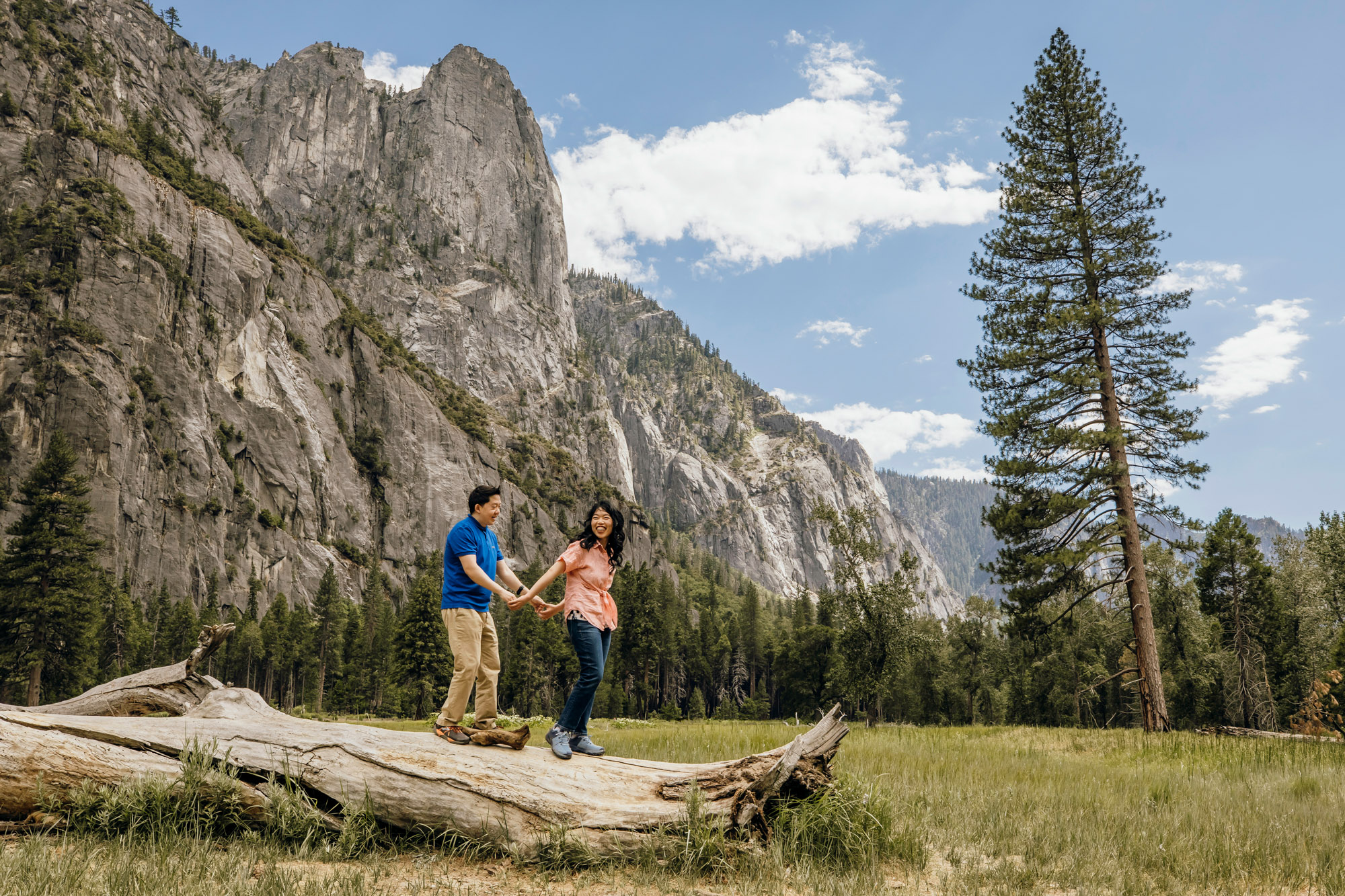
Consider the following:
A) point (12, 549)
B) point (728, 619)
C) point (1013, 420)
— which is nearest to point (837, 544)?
point (1013, 420)

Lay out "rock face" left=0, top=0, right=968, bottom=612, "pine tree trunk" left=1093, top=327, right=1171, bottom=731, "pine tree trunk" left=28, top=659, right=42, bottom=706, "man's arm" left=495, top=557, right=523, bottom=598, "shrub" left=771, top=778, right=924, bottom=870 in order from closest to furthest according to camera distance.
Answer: "shrub" left=771, top=778, right=924, bottom=870, "man's arm" left=495, top=557, right=523, bottom=598, "pine tree trunk" left=1093, top=327, right=1171, bottom=731, "pine tree trunk" left=28, top=659, right=42, bottom=706, "rock face" left=0, top=0, right=968, bottom=612

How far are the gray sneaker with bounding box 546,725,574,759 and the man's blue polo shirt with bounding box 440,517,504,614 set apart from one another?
142 centimetres

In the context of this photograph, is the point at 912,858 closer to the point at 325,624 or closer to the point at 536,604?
the point at 536,604

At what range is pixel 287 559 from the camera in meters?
94.8

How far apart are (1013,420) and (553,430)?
18463cm

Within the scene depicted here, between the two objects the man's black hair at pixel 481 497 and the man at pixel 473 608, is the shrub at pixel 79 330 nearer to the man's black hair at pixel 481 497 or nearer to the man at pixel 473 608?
the man's black hair at pixel 481 497

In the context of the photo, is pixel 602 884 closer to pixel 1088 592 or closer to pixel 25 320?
pixel 1088 592

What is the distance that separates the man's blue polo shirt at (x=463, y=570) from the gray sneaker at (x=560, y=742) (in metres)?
1.42

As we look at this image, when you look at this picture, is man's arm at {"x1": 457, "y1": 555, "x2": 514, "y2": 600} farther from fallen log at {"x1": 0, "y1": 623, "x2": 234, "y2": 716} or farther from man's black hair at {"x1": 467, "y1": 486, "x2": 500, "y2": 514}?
fallen log at {"x1": 0, "y1": 623, "x2": 234, "y2": 716}

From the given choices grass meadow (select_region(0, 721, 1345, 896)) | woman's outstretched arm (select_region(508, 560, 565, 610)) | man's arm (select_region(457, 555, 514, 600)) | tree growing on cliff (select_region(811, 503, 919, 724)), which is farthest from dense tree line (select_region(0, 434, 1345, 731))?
man's arm (select_region(457, 555, 514, 600))

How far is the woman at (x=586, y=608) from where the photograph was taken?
251 inches

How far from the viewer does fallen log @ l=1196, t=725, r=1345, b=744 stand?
457 inches

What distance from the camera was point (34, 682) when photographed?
34.2 metres

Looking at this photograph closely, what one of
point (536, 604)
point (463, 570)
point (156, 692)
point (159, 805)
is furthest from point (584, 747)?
point (156, 692)
